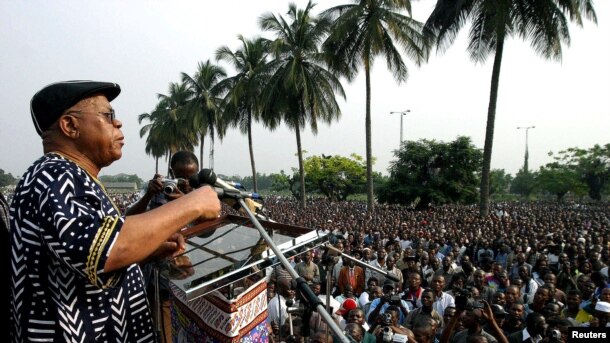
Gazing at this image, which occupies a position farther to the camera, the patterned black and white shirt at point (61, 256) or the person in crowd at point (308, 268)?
the person in crowd at point (308, 268)

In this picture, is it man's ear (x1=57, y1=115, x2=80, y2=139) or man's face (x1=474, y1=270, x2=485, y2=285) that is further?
man's face (x1=474, y1=270, x2=485, y2=285)

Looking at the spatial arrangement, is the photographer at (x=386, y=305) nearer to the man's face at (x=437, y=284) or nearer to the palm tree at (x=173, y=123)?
the man's face at (x=437, y=284)

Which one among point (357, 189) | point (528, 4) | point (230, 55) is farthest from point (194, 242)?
point (357, 189)

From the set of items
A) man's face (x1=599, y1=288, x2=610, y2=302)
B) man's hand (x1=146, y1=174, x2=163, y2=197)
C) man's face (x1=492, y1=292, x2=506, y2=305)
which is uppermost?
man's hand (x1=146, y1=174, x2=163, y2=197)

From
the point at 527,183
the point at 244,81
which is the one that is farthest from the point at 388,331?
the point at 527,183

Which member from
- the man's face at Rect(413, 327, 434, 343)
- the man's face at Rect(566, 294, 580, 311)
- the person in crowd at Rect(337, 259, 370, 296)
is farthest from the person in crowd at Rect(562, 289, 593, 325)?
the person in crowd at Rect(337, 259, 370, 296)

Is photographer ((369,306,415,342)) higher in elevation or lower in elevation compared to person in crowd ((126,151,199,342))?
lower

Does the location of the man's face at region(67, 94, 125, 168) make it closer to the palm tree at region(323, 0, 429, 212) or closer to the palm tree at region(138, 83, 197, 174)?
the palm tree at region(323, 0, 429, 212)

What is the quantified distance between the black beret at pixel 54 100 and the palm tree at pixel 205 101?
33313 mm

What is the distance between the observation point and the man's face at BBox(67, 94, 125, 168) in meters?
1.41

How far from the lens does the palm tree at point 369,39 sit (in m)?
18.8

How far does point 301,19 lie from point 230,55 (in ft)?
23.1

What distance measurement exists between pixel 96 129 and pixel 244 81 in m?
27.3

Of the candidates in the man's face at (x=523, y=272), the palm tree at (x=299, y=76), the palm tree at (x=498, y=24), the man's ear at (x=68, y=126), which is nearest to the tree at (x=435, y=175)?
the palm tree at (x=299, y=76)
